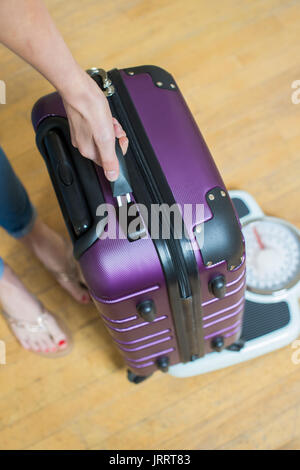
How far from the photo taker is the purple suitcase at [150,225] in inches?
26.8

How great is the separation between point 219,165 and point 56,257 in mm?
484

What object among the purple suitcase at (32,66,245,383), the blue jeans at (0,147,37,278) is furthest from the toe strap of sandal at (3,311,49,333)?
the purple suitcase at (32,66,245,383)

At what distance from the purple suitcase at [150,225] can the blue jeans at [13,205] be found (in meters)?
0.12

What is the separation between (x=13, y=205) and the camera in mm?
983

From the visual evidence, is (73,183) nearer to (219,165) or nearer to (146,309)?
(146,309)

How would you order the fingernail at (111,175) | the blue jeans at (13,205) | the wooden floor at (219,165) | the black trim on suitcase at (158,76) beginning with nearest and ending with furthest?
the fingernail at (111,175), the black trim on suitcase at (158,76), the blue jeans at (13,205), the wooden floor at (219,165)

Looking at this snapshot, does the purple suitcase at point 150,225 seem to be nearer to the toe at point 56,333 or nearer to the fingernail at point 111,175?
the fingernail at point 111,175

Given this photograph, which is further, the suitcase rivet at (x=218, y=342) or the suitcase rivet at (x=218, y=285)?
the suitcase rivet at (x=218, y=342)

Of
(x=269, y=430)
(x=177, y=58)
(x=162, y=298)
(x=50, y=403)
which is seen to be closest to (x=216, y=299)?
(x=162, y=298)

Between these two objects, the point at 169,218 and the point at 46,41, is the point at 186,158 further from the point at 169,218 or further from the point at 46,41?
the point at 46,41

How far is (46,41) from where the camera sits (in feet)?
1.55


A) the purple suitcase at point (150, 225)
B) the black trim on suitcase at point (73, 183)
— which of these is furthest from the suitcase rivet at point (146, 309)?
the black trim on suitcase at point (73, 183)

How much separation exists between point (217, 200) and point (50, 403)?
2.05 ft

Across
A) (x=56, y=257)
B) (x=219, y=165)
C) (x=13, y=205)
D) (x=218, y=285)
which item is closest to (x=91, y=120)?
(x=218, y=285)
